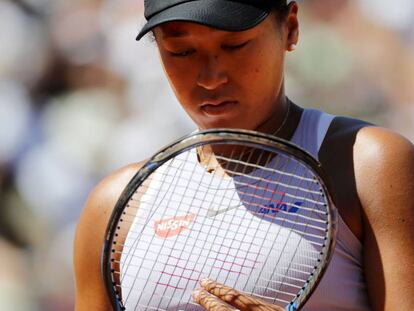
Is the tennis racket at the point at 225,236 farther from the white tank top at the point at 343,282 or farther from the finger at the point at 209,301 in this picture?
the finger at the point at 209,301

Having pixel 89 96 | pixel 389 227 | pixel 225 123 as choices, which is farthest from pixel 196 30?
pixel 89 96

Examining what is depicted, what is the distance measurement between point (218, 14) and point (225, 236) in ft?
1.11

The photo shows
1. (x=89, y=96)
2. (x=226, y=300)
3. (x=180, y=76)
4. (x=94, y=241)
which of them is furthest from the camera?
(x=89, y=96)

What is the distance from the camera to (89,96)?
119 inches

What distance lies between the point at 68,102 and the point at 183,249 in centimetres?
176

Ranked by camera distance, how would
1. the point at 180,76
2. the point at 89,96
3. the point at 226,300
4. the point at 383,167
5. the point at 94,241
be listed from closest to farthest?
1. the point at 226,300
2. the point at 383,167
3. the point at 180,76
4. the point at 94,241
5. the point at 89,96

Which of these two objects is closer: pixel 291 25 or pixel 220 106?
pixel 220 106

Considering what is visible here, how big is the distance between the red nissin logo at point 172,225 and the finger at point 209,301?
0.60ft

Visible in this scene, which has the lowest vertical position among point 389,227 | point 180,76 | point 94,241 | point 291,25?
point 94,241

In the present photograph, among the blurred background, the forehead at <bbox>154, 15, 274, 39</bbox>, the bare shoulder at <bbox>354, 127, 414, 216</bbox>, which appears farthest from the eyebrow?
the blurred background

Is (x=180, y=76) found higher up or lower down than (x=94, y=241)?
higher up

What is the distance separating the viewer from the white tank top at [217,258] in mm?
1288

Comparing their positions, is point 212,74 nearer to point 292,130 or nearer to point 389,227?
point 292,130

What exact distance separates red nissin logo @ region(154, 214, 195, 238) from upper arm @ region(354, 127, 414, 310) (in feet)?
0.90
